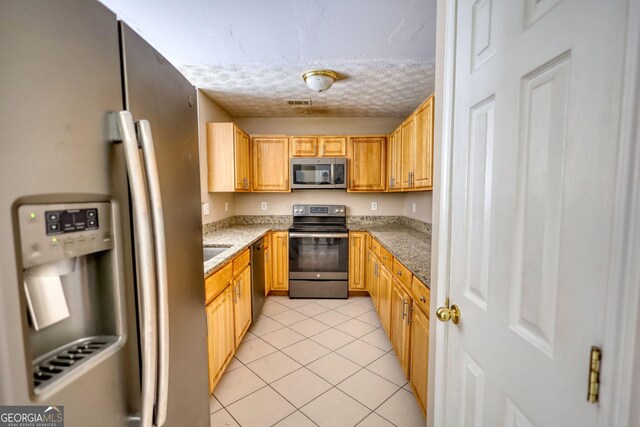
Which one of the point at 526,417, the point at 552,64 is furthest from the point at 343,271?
the point at 552,64

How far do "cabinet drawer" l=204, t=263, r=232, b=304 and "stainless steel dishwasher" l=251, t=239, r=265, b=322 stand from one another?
2.29ft

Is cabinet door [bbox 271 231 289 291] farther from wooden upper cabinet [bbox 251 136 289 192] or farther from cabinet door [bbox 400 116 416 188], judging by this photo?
cabinet door [bbox 400 116 416 188]

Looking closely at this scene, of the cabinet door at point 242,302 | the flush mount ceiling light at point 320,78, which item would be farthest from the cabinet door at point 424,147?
the cabinet door at point 242,302

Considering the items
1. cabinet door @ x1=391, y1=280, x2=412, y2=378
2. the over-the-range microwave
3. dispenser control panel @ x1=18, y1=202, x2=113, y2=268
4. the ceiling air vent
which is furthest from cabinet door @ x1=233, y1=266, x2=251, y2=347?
the ceiling air vent

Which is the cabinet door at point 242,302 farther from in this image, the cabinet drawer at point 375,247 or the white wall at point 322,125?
the white wall at point 322,125

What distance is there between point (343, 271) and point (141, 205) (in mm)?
3044

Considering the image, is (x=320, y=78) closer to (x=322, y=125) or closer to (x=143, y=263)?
(x=322, y=125)

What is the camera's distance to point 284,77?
2.56 m

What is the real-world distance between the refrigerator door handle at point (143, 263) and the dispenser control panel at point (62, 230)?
61mm

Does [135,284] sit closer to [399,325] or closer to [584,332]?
[584,332]

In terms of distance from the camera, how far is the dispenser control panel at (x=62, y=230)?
0.44m

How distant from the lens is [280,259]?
3.51 metres

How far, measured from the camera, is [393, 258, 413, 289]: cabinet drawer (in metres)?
1.77

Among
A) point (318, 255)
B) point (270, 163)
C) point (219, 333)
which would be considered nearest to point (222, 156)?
point (270, 163)
